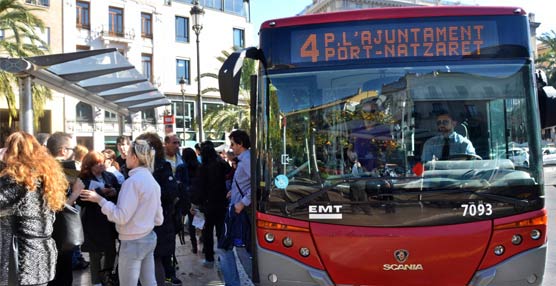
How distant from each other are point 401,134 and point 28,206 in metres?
2.98

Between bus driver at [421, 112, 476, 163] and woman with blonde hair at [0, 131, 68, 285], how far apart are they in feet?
9.78

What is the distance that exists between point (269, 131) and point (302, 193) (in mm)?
615

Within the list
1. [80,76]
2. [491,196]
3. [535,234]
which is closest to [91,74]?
[80,76]

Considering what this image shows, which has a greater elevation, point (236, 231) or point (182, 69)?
point (182, 69)

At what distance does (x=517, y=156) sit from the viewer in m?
3.99

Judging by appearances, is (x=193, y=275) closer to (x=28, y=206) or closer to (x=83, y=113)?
(x=28, y=206)

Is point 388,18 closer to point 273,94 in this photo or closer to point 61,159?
point 273,94

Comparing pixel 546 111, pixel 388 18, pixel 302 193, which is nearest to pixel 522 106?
pixel 546 111

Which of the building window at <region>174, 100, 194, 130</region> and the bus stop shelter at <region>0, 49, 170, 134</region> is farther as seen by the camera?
the building window at <region>174, 100, 194, 130</region>

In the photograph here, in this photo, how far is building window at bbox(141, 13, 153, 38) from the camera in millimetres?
35969

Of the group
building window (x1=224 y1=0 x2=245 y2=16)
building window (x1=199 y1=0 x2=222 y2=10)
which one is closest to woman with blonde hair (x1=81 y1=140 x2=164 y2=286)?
building window (x1=199 y1=0 x2=222 y2=10)

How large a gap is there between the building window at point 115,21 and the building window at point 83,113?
553cm

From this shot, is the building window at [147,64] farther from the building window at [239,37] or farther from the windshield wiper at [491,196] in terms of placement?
the windshield wiper at [491,196]

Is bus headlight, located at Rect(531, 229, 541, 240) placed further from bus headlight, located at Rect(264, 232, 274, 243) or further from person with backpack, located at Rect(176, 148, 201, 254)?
person with backpack, located at Rect(176, 148, 201, 254)
